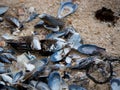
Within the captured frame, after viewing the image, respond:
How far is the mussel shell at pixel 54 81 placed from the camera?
2.33 meters

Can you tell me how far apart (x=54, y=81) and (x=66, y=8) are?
818mm

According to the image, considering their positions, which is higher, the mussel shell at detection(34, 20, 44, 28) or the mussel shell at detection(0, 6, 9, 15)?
the mussel shell at detection(0, 6, 9, 15)

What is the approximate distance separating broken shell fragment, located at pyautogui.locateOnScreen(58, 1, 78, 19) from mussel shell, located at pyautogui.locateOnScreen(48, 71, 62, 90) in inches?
25.9

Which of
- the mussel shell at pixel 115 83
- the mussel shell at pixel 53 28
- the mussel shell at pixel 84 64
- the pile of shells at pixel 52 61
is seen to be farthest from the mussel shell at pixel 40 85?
the mussel shell at pixel 53 28

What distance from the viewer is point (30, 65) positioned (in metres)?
2.47

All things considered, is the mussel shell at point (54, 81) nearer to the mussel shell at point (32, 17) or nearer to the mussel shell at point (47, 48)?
the mussel shell at point (47, 48)

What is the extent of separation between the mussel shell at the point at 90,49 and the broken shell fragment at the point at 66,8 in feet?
1.26

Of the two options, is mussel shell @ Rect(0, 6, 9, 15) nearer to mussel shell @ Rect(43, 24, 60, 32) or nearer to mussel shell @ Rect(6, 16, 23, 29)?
mussel shell @ Rect(6, 16, 23, 29)

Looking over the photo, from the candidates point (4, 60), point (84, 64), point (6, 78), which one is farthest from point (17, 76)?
point (84, 64)

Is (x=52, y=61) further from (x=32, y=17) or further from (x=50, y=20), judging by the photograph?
(x=32, y=17)

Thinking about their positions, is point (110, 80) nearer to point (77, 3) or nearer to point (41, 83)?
point (41, 83)

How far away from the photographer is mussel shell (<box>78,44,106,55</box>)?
260 centimetres

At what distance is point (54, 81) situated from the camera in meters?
2.35

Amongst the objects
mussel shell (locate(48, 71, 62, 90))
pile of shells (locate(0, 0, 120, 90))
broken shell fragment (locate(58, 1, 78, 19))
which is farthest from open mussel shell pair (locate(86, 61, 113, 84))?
broken shell fragment (locate(58, 1, 78, 19))
